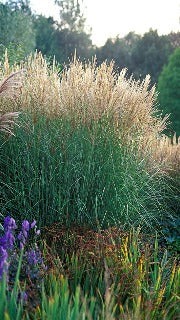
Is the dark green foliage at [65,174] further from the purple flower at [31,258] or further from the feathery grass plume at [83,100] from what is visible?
the purple flower at [31,258]

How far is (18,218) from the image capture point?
16.6ft

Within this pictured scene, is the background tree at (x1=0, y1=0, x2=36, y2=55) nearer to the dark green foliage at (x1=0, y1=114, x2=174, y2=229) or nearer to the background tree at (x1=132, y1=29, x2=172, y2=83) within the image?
the background tree at (x1=132, y1=29, x2=172, y2=83)

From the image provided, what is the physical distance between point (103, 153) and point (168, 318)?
2437 millimetres

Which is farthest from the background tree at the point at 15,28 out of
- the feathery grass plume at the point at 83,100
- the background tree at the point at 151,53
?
the feathery grass plume at the point at 83,100

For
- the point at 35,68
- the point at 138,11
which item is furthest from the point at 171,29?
the point at 35,68

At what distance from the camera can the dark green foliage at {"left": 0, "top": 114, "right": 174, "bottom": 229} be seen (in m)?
4.95

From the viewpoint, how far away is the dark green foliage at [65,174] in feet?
16.2

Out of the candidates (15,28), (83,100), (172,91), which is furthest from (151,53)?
(83,100)

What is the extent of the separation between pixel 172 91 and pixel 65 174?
49.7 ft

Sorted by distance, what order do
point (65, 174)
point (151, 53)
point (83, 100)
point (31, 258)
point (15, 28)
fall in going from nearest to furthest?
1. point (31, 258)
2. point (65, 174)
3. point (83, 100)
4. point (15, 28)
5. point (151, 53)

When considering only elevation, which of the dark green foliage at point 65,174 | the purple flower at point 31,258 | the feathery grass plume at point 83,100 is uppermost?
the feathery grass plume at point 83,100

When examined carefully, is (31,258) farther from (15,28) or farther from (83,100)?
(15,28)

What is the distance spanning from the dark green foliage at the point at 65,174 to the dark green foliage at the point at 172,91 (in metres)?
13.1

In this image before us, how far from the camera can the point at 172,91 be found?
19.5 meters
